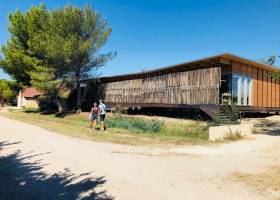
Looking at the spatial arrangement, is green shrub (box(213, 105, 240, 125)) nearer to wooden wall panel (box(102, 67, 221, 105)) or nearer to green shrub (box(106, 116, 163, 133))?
wooden wall panel (box(102, 67, 221, 105))

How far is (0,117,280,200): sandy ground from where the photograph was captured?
19.4 ft

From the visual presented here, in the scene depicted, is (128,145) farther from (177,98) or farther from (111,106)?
(111,106)

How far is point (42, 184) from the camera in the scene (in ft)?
20.7

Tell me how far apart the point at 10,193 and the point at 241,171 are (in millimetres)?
5668

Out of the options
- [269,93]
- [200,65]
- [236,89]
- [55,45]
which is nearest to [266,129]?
[236,89]

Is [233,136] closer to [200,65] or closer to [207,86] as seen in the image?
[207,86]

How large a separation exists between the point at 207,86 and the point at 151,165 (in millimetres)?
12952

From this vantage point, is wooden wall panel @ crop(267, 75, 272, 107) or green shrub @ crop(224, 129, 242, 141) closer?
green shrub @ crop(224, 129, 242, 141)

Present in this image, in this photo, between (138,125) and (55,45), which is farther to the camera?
(55,45)

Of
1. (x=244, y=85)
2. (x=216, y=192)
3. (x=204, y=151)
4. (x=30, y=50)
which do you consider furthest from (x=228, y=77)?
(x=30, y=50)

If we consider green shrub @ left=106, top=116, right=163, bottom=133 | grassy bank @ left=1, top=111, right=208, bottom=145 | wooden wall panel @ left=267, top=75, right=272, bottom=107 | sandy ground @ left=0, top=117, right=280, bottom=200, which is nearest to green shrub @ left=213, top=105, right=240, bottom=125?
grassy bank @ left=1, top=111, right=208, bottom=145

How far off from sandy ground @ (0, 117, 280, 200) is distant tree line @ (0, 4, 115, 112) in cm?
1533

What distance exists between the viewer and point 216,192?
5930mm

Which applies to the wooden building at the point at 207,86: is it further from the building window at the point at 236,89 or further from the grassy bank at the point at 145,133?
the grassy bank at the point at 145,133
